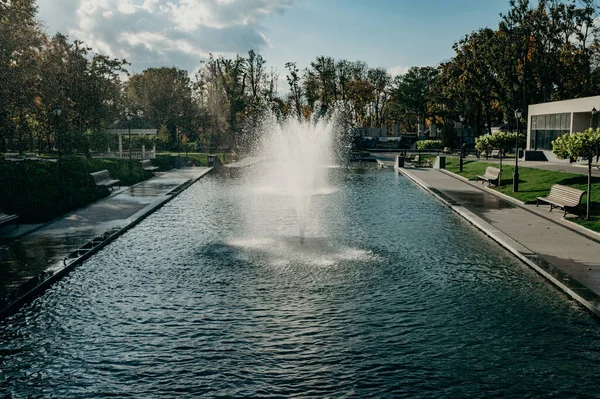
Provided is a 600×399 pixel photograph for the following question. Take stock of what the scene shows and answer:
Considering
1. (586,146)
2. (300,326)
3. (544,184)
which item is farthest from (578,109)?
(300,326)

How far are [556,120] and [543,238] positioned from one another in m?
33.0

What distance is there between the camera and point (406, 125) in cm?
13612

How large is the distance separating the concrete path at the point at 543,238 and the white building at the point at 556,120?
1822 centimetres

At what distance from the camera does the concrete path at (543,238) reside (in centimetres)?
1064

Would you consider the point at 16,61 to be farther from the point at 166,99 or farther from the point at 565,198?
the point at 166,99

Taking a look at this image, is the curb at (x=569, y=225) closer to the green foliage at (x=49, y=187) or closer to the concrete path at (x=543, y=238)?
the concrete path at (x=543, y=238)

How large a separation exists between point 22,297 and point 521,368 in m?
7.94

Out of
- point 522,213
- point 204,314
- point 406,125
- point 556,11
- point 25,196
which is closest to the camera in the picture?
point 204,314

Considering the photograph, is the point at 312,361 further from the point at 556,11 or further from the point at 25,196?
the point at 556,11

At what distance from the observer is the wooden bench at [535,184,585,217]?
17953mm

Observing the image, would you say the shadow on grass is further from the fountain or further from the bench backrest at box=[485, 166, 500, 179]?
the fountain

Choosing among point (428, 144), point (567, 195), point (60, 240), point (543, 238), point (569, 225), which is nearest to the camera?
point (60, 240)

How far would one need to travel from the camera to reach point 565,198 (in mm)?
18953

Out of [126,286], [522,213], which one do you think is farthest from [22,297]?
[522,213]
